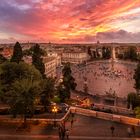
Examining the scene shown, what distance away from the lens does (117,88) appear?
8138cm

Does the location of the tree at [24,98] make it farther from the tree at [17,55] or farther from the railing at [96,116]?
the tree at [17,55]

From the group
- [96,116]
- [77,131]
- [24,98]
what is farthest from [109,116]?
[24,98]

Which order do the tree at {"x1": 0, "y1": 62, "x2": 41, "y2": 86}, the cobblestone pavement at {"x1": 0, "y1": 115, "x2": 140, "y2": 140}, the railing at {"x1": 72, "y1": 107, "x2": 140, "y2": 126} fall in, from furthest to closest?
the tree at {"x1": 0, "y1": 62, "x2": 41, "y2": 86}
the railing at {"x1": 72, "y1": 107, "x2": 140, "y2": 126}
the cobblestone pavement at {"x1": 0, "y1": 115, "x2": 140, "y2": 140}

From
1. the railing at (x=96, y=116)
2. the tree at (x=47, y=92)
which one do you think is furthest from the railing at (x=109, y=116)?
the tree at (x=47, y=92)

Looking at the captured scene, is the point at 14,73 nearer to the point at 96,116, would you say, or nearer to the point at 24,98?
the point at 24,98

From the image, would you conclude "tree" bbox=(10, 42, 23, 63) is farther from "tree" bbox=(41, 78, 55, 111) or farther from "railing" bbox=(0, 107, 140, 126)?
"railing" bbox=(0, 107, 140, 126)

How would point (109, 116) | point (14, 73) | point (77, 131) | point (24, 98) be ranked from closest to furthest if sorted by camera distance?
point (77, 131) → point (24, 98) → point (109, 116) → point (14, 73)

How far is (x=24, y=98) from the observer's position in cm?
3697

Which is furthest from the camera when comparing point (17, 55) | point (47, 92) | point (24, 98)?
point (17, 55)

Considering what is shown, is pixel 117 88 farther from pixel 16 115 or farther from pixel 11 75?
pixel 16 115

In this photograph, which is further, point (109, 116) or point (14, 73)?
point (14, 73)

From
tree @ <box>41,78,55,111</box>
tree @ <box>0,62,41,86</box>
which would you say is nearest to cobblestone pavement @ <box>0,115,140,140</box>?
tree @ <box>41,78,55,111</box>

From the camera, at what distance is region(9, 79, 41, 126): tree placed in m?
36.8

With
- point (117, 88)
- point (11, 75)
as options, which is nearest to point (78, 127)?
point (11, 75)
